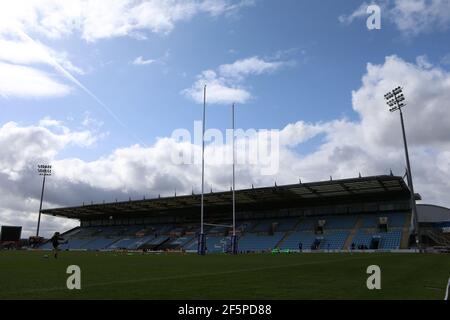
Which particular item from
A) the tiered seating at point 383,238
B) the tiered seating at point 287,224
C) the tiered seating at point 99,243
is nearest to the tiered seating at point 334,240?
the tiered seating at point 383,238

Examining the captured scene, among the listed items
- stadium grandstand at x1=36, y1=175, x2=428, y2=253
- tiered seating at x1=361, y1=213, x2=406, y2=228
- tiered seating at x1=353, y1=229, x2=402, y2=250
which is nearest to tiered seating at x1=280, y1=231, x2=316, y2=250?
stadium grandstand at x1=36, y1=175, x2=428, y2=253

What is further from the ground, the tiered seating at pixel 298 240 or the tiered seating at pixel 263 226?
the tiered seating at pixel 263 226

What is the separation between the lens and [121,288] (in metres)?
10.1

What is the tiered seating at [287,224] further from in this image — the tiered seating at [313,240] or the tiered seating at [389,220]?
the tiered seating at [389,220]

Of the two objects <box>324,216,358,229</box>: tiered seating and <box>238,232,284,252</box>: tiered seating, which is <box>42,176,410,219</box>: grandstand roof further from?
<box>238,232,284,252</box>: tiered seating

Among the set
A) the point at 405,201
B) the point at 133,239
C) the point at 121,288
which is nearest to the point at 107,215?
the point at 133,239

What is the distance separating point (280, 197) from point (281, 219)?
5.73 m

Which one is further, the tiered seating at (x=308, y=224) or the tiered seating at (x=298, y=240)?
the tiered seating at (x=308, y=224)

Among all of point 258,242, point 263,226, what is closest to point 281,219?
point 263,226

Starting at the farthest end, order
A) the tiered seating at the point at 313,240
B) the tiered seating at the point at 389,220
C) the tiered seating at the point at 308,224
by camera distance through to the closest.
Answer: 1. the tiered seating at the point at 308,224
2. the tiered seating at the point at 389,220
3. the tiered seating at the point at 313,240

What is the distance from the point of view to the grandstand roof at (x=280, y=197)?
195 ft

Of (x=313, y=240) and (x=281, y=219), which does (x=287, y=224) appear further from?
(x=313, y=240)
